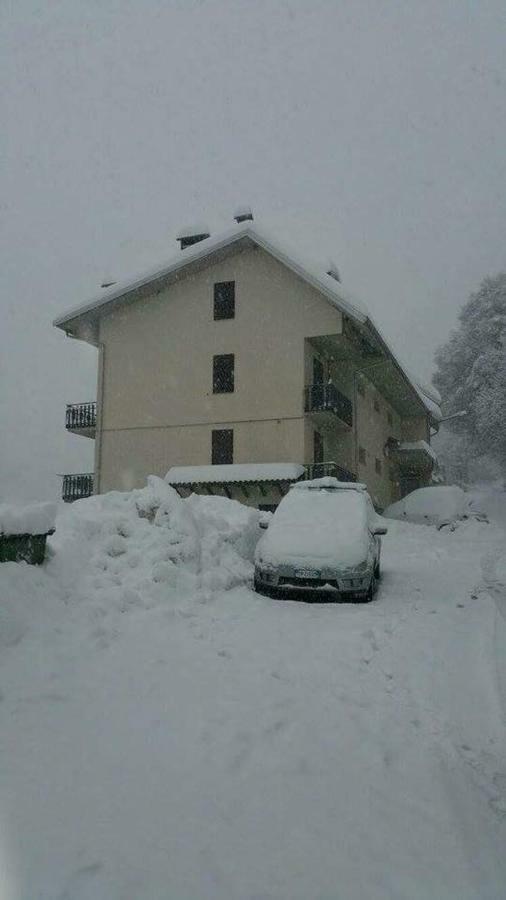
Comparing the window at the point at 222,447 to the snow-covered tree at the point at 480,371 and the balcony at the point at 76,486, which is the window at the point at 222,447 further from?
the snow-covered tree at the point at 480,371

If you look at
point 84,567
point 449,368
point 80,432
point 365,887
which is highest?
point 449,368

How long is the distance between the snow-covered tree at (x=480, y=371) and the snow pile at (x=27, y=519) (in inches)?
1199

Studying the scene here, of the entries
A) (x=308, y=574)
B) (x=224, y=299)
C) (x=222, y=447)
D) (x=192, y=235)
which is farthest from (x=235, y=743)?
(x=192, y=235)

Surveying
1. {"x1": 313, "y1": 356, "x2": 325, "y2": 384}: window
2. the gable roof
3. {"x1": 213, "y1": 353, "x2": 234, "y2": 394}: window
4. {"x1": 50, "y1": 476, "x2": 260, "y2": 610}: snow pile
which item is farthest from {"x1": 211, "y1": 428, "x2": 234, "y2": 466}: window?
{"x1": 50, "y1": 476, "x2": 260, "y2": 610}: snow pile

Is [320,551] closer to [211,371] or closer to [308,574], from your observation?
[308,574]

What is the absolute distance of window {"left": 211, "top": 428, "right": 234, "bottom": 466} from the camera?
912 inches

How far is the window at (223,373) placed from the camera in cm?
2359

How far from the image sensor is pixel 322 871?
8.61 feet

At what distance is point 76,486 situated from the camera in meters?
25.5

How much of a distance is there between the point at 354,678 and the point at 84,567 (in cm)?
349

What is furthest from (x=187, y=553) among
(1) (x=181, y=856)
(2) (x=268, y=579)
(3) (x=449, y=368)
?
(3) (x=449, y=368)

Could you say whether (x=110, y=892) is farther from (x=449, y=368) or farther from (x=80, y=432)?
(x=449, y=368)

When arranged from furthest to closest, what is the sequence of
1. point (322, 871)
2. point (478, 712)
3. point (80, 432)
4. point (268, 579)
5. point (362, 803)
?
point (80, 432), point (268, 579), point (478, 712), point (362, 803), point (322, 871)

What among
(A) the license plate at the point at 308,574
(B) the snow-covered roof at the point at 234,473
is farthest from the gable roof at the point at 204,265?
(A) the license plate at the point at 308,574
